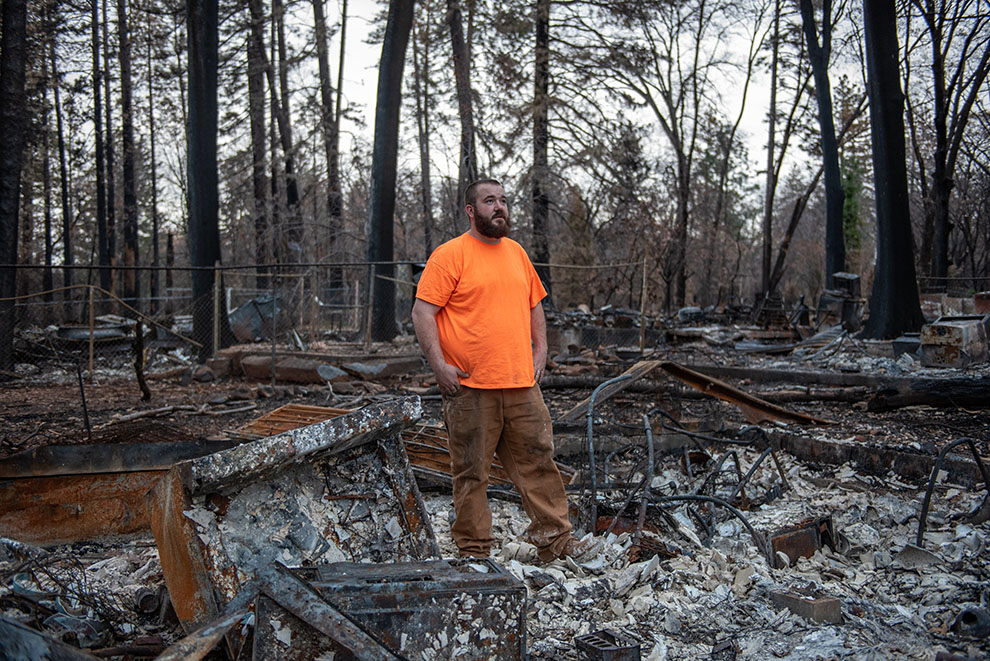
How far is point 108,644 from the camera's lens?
3.30 m

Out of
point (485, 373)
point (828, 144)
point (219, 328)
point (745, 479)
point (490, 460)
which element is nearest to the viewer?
point (485, 373)

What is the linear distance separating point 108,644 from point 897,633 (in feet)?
10.9

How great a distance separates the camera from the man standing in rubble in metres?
4.32

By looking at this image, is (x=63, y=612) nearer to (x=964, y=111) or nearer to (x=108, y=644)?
(x=108, y=644)

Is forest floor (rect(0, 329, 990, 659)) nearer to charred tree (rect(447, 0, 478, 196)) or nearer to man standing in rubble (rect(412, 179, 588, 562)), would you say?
man standing in rubble (rect(412, 179, 588, 562))

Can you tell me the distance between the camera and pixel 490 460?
14.5 ft

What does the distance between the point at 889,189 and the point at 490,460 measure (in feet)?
46.2

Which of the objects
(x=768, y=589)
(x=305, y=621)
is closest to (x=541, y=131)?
(x=768, y=589)

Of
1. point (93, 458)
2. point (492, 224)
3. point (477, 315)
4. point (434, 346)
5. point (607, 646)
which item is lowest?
point (607, 646)

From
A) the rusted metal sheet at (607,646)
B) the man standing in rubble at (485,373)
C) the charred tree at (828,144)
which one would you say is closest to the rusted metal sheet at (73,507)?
the man standing in rubble at (485,373)

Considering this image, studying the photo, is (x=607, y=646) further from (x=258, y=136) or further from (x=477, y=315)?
(x=258, y=136)

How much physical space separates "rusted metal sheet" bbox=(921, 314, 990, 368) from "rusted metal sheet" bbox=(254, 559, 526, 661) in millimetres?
11806

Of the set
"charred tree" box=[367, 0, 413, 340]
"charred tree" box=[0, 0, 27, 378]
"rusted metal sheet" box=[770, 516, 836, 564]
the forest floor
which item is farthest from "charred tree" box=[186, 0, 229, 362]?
"rusted metal sheet" box=[770, 516, 836, 564]

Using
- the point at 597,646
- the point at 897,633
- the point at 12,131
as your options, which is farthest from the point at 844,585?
the point at 12,131
